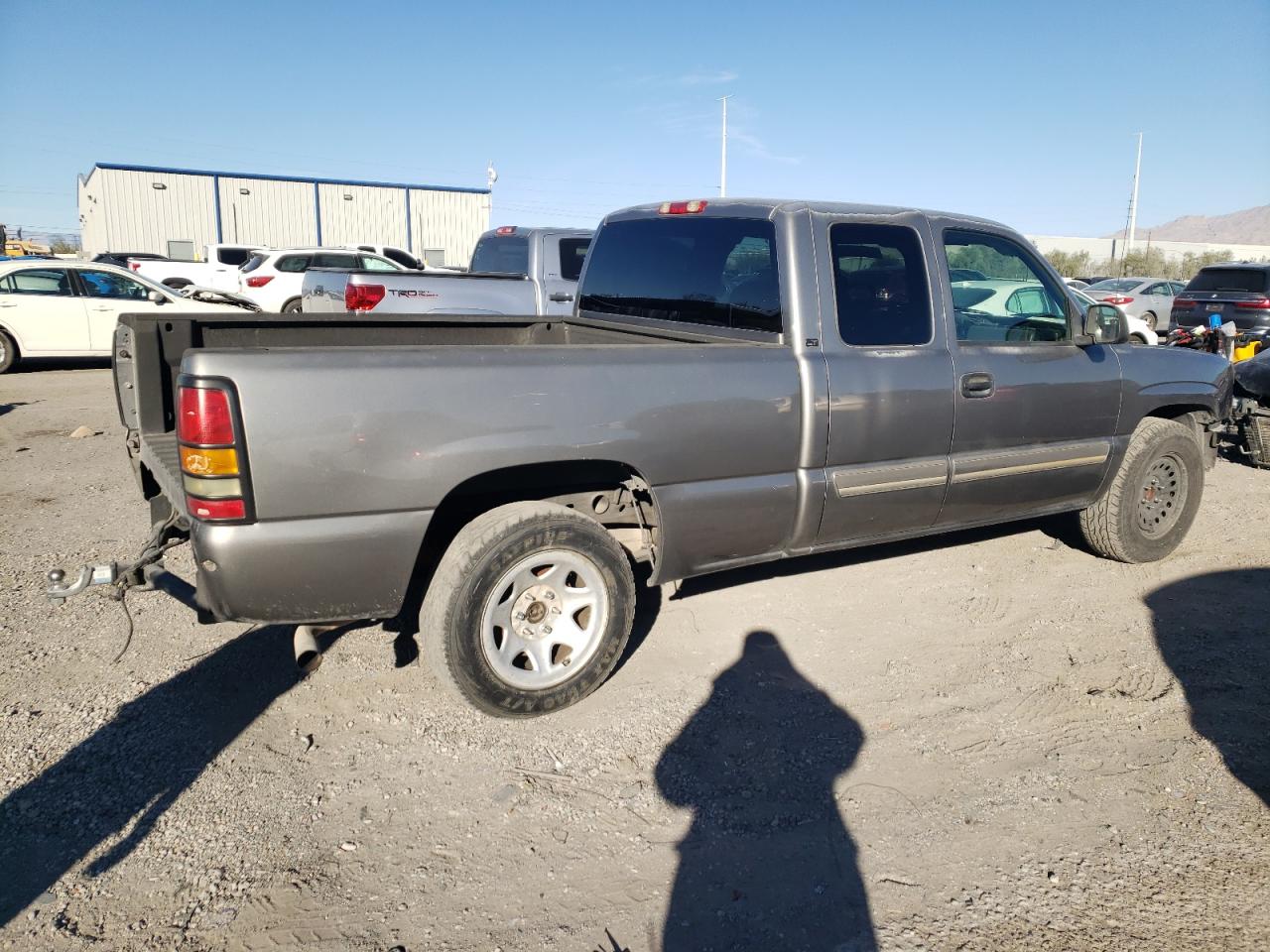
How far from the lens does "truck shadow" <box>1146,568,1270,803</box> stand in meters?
3.38

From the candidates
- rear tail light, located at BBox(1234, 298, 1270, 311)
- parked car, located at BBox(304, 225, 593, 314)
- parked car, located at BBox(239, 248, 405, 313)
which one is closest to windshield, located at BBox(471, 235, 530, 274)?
parked car, located at BBox(304, 225, 593, 314)

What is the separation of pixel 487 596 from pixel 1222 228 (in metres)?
213

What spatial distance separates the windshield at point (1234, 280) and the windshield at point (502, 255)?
1342 cm

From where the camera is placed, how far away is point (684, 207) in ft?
14.5

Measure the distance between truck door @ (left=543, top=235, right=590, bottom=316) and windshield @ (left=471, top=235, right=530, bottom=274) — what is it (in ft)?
0.91

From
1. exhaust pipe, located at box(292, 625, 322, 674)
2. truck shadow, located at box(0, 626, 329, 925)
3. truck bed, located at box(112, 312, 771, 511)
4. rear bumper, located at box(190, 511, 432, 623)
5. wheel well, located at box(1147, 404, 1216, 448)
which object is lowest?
truck shadow, located at box(0, 626, 329, 925)

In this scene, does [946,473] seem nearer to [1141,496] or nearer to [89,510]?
[1141,496]

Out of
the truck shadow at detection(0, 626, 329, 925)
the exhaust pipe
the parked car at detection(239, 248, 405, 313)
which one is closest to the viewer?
the truck shadow at detection(0, 626, 329, 925)

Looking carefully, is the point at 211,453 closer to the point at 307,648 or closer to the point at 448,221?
the point at 307,648

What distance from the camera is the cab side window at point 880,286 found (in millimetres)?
3971

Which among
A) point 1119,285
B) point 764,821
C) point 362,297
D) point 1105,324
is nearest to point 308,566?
point 764,821

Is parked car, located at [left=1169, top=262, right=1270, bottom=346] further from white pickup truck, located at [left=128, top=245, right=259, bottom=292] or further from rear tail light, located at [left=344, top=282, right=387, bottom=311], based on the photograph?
white pickup truck, located at [left=128, top=245, right=259, bottom=292]

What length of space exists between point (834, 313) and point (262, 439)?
2.39 metres

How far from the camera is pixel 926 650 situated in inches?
164
